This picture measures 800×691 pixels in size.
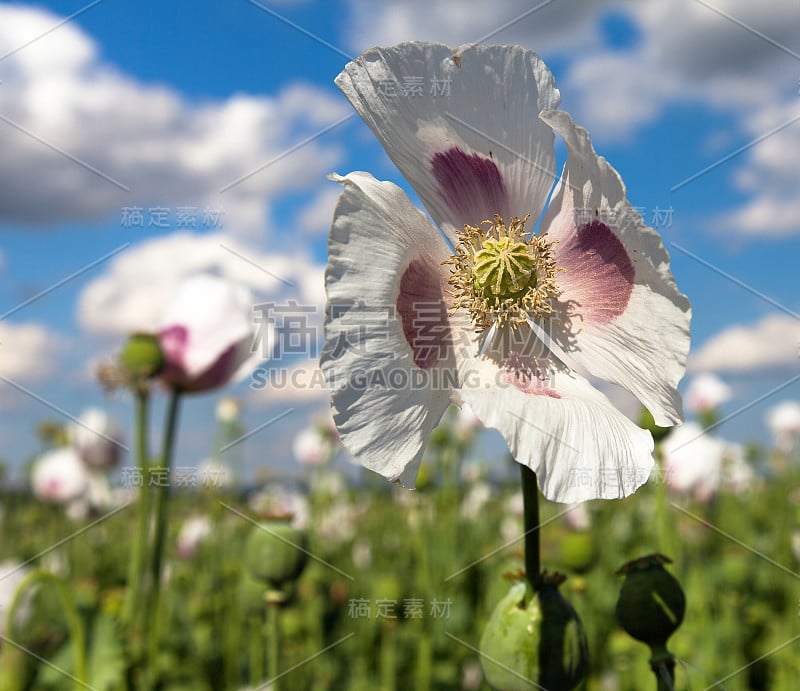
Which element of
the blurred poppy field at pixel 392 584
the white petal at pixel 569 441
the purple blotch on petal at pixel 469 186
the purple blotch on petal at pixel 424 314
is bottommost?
the blurred poppy field at pixel 392 584

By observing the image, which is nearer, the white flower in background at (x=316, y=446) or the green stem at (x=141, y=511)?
the green stem at (x=141, y=511)

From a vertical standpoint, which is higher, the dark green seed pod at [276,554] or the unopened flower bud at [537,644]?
the dark green seed pod at [276,554]

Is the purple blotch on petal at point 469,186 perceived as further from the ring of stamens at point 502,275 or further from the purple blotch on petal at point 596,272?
the purple blotch on petal at point 596,272

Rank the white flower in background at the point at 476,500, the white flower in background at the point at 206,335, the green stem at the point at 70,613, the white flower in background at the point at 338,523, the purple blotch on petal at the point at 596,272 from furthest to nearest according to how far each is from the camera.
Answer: the white flower in background at the point at 476,500 → the white flower in background at the point at 338,523 → the white flower in background at the point at 206,335 → the green stem at the point at 70,613 → the purple blotch on petal at the point at 596,272

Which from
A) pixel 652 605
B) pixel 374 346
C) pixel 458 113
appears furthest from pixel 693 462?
pixel 374 346

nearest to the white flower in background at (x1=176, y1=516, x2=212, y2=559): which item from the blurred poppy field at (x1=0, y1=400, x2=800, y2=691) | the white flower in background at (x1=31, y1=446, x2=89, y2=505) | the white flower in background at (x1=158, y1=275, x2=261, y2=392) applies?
the blurred poppy field at (x1=0, y1=400, x2=800, y2=691)

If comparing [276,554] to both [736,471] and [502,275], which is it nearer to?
[502,275]

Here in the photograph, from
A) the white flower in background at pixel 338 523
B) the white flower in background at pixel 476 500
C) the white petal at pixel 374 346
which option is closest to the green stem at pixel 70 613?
the white petal at pixel 374 346
